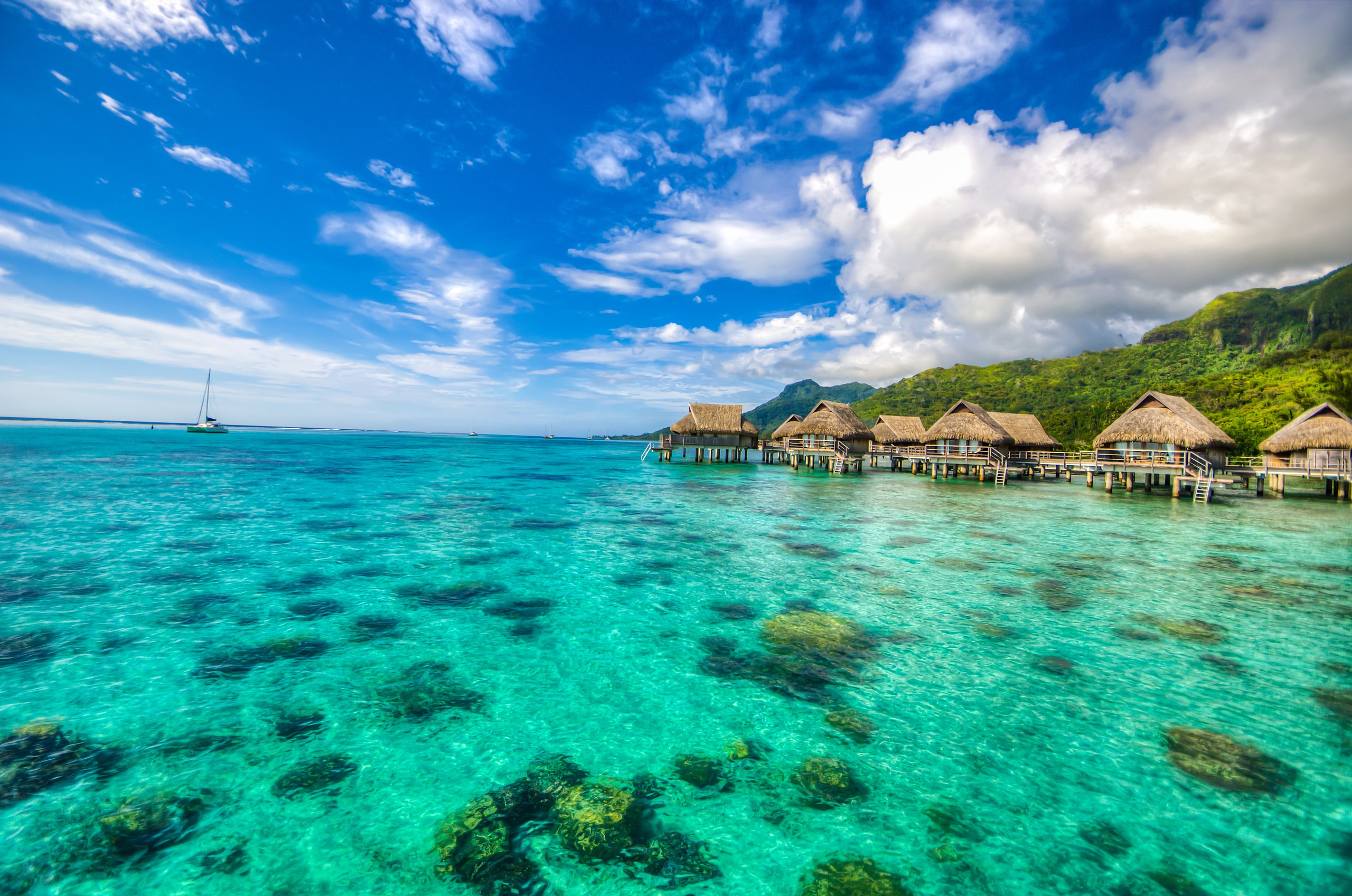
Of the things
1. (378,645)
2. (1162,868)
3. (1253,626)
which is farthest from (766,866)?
(1253,626)

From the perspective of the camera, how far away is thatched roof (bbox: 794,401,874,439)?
4106cm

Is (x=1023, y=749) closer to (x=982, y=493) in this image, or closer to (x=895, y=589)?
(x=895, y=589)

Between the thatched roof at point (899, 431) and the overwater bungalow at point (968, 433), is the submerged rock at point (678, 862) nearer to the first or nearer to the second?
the overwater bungalow at point (968, 433)

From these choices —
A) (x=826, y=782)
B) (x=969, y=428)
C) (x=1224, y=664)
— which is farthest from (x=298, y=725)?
(x=969, y=428)

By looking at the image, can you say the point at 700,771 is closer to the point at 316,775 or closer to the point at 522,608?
the point at 316,775

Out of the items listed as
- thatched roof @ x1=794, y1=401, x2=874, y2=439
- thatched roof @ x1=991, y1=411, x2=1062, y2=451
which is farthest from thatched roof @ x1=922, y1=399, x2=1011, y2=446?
thatched roof @ x1=794, y1=401, x2=874, y2=439

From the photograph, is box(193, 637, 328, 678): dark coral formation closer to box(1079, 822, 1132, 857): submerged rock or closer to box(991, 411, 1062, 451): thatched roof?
box(1079, 822, 1132, 857): submerged rock

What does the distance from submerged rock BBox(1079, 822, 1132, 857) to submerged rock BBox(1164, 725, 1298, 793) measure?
4.70 feet

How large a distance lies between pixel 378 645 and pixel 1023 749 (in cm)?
824

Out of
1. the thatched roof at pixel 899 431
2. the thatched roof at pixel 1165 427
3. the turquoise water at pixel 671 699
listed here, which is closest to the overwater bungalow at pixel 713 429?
the thatched roof at pixel 899 431

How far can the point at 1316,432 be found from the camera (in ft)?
87.0

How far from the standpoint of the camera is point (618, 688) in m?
6.35

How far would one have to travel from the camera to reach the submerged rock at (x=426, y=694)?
18.7 feet

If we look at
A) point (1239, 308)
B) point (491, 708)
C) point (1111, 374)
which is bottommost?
point (491, 708)
